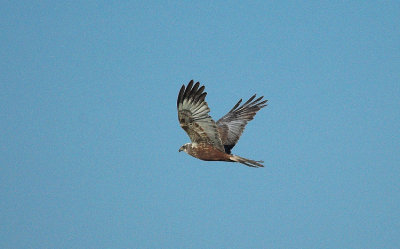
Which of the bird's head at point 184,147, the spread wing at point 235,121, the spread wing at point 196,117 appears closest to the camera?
the spread wing at point 196,117

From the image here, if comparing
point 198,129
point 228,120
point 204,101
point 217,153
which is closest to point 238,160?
point 217,153

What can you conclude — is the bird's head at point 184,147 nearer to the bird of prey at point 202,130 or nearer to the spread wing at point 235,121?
the bird of prey at point 202,130

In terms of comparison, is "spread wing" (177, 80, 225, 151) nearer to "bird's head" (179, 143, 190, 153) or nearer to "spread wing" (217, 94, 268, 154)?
"bird's head" (179, 143, 190, 153)

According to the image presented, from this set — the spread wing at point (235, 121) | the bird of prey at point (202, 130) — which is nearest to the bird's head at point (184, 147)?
the bird of prey at point (202, 130)

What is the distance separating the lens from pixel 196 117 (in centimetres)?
1344

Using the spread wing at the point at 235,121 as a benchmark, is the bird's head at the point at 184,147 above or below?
below

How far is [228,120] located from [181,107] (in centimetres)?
529

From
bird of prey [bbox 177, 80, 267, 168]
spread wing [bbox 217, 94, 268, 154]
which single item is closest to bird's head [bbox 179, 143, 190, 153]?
bird of prey [bbox 177, 80, 267, 168]

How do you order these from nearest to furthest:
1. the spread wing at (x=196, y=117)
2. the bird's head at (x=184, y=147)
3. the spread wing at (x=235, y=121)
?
1. the spread wing at (x=196, y=117)
2. the bird's head at (x=184, y=147)
3. the spread wing at (x=235, y=121)

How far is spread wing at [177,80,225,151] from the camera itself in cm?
1280

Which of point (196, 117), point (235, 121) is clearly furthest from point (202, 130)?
point (235, 121)

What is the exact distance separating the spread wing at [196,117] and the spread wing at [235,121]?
2358 millimetres

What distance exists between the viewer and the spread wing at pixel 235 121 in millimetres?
17047

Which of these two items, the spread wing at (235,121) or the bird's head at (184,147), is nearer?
the bird's head at (184,147)
